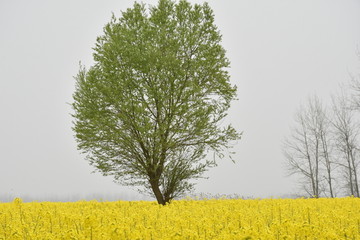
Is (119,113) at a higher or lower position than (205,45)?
lower

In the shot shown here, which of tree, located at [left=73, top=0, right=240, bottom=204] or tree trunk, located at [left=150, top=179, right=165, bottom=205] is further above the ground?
tree, located at [left=73, top=0, right=240, bottom=204]

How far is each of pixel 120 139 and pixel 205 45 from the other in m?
5.92

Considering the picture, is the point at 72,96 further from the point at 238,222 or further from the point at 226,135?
the point at 238,222

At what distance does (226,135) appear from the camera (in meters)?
14.7

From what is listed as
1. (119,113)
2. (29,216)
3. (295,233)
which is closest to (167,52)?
(119,113)

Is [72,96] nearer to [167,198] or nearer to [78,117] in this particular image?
[78,117]

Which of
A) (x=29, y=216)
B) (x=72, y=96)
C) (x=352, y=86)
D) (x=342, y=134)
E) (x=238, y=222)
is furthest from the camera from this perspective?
(x=342, y=134)

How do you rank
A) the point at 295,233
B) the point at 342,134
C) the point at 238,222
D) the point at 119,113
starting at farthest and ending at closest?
the point at 342,134
the point at 119,113
the point at 238,222
the point at 295,233

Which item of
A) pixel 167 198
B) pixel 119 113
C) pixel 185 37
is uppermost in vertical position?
pixel 185 37

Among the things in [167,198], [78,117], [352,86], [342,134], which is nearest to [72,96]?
[78,117]

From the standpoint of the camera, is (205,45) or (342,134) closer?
(205,45)

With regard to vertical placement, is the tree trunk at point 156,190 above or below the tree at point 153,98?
below

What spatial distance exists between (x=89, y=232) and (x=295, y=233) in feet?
11.5

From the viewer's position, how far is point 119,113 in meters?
13.7
